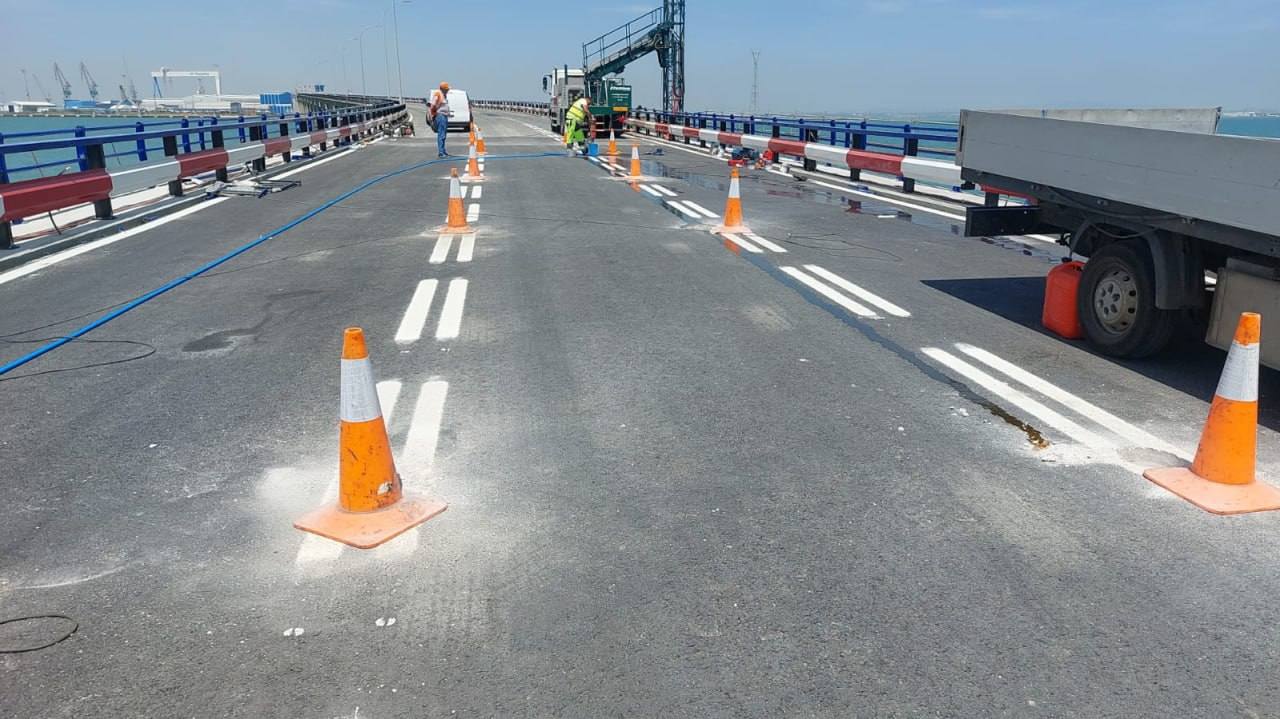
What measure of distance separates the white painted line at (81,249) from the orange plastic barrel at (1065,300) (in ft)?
33.8

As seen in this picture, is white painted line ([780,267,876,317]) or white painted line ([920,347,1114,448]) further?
white painted line ([780,267,876,317])

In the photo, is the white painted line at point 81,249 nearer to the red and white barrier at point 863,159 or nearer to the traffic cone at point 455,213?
the traffic cone at point 455,213

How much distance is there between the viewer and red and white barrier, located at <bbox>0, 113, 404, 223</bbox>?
10.8 m

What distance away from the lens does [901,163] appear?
1766 centimetres

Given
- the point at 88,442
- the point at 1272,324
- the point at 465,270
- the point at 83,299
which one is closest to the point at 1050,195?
the point at 1272,324

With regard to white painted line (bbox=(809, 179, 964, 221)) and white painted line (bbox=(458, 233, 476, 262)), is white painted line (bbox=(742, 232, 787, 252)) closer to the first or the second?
white painted line (bbox=(458, 233, 476, 262))

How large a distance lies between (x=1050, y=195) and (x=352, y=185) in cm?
1516

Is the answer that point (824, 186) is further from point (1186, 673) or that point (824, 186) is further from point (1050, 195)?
point (1186, 673)

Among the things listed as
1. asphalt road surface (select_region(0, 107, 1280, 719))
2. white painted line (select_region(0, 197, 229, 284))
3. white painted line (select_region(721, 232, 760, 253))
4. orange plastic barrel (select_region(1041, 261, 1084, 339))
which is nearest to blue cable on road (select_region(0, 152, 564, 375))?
asphalt road surface (select_region(0, 107, 1280, 719))

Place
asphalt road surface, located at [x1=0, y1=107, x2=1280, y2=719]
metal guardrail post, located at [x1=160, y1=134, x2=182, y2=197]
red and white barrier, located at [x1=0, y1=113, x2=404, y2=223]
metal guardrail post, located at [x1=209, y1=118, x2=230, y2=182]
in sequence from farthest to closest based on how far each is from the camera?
metal guardrail post, located at [x1=209, y1=118, x2=230, y2=182] → metal guardrail post, located at [x1=160, y1=134, x2=182, y2=197] → red and white barrier, located at [x1=0, y1=113, x2=404, y2=223] → asphalt road surface, located at [x1=0, y1=107, x2=1280, y2=719]

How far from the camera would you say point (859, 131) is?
67.6ft

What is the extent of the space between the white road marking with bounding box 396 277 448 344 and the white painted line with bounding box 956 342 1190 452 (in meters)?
4.43

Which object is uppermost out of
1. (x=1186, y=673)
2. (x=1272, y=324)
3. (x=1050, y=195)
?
(x=1050, y=195)

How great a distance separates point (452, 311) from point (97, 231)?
7.24 metres
